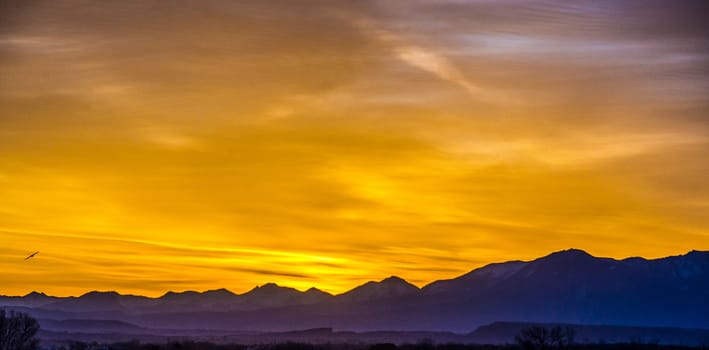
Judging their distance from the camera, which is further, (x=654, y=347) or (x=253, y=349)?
(x=253, y=349)

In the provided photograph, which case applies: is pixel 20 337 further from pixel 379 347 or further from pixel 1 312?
pixel 379 347

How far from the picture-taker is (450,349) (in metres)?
136

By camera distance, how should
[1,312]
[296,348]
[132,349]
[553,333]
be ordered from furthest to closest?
[296,348] → [132,349] → [553,333] → [1,312]

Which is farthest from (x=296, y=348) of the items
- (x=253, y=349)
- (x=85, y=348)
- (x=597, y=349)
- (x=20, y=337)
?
(x=20, y=337)

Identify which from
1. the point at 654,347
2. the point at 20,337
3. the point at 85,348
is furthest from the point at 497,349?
the point at 20,337

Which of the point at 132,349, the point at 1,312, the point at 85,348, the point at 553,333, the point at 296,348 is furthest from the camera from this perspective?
the point at 296,348

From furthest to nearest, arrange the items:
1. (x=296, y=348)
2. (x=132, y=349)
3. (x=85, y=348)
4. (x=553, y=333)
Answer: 1. (x=296, y=348)
2. (x=132, y=349)
3. (x=85, y=348)
4. (x=553, y=333)

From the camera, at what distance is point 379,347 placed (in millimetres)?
127000

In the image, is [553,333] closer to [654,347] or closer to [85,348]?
[654,347]

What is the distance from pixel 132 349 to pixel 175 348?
24.7 feet

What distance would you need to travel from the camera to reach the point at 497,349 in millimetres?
138875

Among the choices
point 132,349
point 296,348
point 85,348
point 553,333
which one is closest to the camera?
point 553,333

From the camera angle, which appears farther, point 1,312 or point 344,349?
point 344,349

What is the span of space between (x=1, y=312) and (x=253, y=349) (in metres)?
66.0
